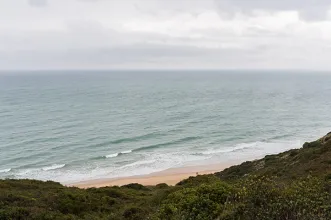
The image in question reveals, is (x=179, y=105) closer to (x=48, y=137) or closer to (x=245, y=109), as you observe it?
(x=245, y=109)

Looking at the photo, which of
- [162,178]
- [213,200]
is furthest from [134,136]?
[213,200]

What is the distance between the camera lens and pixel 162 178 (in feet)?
129

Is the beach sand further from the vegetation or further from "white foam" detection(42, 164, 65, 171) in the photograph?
the vegetation

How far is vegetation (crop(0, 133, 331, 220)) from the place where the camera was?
9266 millimetres

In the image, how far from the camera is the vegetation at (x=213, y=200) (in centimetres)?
927

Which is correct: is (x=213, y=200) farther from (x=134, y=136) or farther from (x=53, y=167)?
(x=134, y=136)

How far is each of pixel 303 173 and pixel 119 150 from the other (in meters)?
32.9

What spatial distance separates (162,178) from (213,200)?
2639cm

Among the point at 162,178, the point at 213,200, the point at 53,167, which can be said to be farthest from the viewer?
the point at 53,167

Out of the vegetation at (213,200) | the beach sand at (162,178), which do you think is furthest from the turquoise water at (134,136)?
the vegetation at (213,200)

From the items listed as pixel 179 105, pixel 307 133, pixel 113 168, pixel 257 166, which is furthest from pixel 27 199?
pixel 179 105

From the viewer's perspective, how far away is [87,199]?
18688mm

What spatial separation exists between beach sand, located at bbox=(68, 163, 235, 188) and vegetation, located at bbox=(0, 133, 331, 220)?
428 inches

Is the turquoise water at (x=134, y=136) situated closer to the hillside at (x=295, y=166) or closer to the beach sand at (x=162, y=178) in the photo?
the beach sand at (x=162, y=178)
